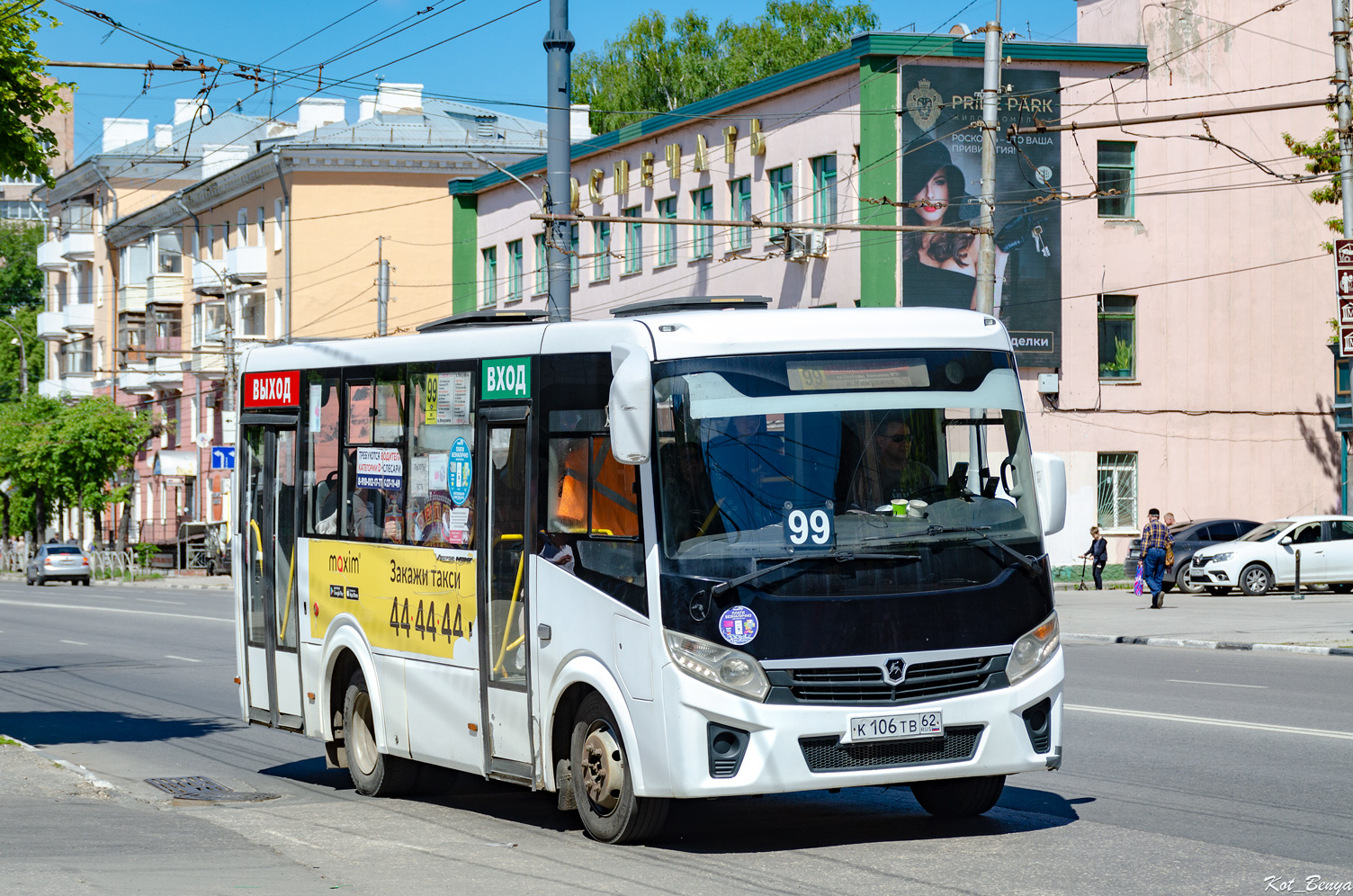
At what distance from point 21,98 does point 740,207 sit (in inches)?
1219

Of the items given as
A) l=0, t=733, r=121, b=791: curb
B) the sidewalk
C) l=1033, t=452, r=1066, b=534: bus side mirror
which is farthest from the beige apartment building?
l=1033, t=452, r=1066, b=534: bus side mirror

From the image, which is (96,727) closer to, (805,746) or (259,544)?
Result: (259,544)

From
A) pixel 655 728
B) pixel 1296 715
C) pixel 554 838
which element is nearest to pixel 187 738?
pixel 554 838

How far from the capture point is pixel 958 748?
8.48 m

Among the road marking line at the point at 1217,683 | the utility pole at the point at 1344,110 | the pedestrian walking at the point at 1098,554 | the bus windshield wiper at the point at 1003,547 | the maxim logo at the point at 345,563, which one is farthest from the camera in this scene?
the pedestrian walking at the point at 1098,554

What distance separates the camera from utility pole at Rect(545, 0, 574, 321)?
774 inches

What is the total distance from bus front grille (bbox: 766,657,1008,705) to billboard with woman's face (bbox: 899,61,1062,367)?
1159 inches

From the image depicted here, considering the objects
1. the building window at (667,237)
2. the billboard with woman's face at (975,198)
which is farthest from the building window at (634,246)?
the billboard with woman's face at (975,198)

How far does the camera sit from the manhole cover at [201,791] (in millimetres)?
11172

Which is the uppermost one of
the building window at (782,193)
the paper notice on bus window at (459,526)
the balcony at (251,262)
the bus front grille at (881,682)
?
the balcony at (251,262)

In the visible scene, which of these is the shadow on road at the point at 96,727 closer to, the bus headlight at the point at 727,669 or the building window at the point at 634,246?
the bus headlight at the point at 727,669

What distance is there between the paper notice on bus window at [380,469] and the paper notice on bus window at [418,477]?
0.11m

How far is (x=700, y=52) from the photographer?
62.8m

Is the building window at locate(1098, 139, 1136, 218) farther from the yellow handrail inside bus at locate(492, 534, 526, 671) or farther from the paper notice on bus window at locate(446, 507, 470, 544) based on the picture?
the yellow handrail inside bus at locate(492, 534, 526, 671)
